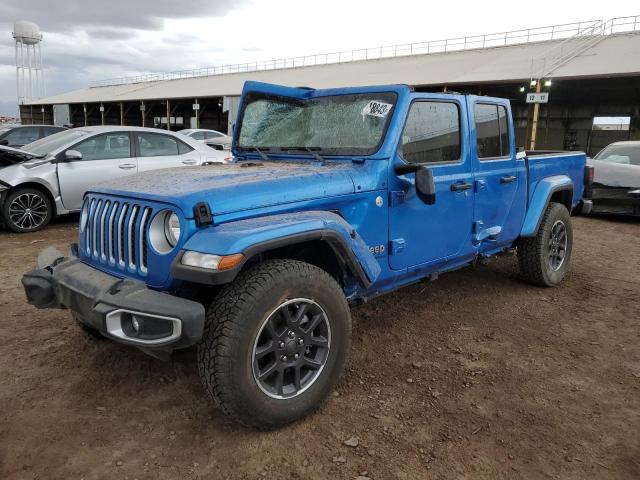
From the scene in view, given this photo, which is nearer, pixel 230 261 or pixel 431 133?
pixel 230 261

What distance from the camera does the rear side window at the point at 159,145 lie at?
7.68m

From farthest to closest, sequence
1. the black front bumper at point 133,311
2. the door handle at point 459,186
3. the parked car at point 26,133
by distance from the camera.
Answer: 1. the parked car at point 26,133
2. the door handle at point 459,186
3. the black front bumper at point 133,311

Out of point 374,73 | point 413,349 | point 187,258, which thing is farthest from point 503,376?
point 374,73

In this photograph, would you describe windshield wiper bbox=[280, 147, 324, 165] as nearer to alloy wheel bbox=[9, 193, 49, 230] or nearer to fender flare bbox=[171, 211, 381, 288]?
fender flare bbox=[171, 211, 381, 288]

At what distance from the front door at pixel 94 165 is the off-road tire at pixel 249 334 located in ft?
18.2

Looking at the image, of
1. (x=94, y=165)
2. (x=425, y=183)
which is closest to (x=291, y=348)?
(x=425, y=183)

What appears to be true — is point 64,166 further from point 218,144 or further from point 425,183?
point 218,144

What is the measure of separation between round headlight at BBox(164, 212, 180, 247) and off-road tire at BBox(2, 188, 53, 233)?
222 inches

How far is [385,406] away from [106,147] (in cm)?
625

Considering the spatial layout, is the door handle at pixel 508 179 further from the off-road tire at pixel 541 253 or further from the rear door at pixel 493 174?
the off-road tire at pixel 541 253

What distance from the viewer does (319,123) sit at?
11.8 ft

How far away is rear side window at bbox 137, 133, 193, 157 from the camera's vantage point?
25.2ft

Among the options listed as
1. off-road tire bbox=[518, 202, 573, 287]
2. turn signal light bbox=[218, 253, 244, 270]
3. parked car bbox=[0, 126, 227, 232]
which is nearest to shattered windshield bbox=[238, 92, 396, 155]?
turn signal light bbox=[218, 253, 244, 270]

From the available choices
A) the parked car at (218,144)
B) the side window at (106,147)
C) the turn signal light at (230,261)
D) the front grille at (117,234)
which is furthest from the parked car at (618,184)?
the front grille at (117,234)
